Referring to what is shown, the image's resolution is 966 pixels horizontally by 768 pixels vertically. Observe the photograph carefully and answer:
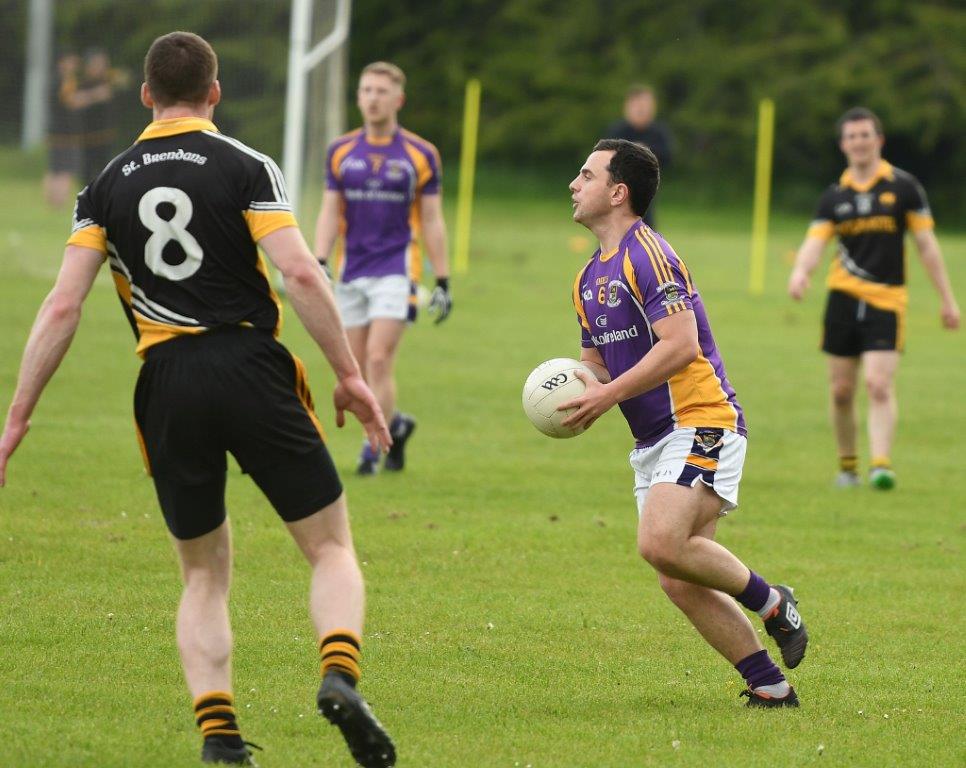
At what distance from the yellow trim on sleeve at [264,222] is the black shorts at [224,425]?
1.02ft

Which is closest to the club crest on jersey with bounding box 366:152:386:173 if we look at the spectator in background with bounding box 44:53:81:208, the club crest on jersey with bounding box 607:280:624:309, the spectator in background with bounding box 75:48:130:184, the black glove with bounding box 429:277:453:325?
the black glove with bounding box 429:277:453:325

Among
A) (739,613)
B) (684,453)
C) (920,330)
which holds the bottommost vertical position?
(920,330)

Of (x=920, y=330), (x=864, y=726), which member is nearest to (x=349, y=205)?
(x=864, y=726)

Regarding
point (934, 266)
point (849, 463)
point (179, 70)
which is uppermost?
point (179, 70)

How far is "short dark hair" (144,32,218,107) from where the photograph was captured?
480cm

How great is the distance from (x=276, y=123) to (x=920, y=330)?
900 centimetres

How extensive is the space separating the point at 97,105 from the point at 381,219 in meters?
10.2

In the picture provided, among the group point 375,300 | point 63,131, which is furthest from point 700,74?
point 375,300

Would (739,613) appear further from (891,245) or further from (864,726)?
(891,245)

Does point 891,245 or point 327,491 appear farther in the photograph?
point 891,245

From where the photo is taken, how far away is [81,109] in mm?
20047

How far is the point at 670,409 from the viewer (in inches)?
228

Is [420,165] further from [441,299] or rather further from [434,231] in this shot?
[441,299]

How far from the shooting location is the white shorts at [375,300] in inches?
419
